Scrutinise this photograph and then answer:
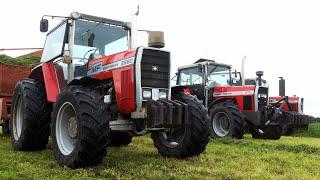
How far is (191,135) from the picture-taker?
716 cm

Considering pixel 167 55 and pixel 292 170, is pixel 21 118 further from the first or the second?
pixel 292 170

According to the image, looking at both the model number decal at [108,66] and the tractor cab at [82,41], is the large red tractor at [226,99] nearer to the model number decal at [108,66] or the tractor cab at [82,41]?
the tractor cab at [82,41]

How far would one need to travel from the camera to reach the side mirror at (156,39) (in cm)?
662

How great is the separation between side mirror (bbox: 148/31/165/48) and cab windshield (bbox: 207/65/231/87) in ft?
24.6

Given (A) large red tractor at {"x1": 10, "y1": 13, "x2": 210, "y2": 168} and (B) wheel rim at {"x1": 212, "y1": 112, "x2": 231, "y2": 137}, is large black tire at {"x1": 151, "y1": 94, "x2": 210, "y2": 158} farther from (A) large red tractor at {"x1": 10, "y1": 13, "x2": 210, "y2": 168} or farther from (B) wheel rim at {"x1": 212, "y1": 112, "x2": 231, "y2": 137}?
(B) wheel rim at {"x1": 212, "y1": 112, "x2": 231, "y2": 137}

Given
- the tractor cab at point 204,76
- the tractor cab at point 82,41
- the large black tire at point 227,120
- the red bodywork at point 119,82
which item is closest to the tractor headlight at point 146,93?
the red bodywork at point 119,82

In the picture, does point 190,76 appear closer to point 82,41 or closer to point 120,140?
point 120,140

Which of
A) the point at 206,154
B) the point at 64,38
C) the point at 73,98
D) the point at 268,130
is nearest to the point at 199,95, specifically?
the point at 268,130

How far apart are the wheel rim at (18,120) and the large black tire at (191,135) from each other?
285 centimetres

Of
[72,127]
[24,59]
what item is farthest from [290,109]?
[72,127]

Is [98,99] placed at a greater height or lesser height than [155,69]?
lesser

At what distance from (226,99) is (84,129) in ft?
28.4

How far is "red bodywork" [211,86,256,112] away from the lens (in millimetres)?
13918

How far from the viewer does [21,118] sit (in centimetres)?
862
